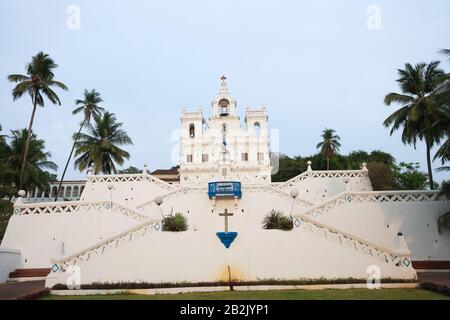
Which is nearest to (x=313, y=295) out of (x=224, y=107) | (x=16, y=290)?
(x=16, y=290)

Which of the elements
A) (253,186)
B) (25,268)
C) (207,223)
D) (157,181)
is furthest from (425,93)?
(25,268)

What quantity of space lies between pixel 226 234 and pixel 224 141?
33.6 meters

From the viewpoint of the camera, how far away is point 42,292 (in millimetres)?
10406

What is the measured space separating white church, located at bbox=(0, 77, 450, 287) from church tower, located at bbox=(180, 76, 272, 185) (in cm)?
1585

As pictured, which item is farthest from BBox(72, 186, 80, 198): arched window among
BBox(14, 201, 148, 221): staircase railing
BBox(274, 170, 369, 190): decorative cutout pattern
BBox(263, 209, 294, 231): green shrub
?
BBox(263, 209, 294, 231): green shrub

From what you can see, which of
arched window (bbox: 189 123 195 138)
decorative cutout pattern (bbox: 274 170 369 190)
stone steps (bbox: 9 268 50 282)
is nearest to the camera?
stone steps (bbox: 9 268 50 282)

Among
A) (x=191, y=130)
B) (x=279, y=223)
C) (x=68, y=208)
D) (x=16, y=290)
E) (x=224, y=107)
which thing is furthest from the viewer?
(x=224, y=107)

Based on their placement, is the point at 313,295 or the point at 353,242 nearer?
the point at 313,295

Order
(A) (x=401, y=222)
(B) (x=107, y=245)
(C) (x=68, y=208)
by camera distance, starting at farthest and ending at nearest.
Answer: (C) (x=68, y=208)
(A) (x=401, y=222)
(B) (x=107, y=245)

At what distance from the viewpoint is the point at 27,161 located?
106 ft

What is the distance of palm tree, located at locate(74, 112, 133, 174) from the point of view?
33.7m

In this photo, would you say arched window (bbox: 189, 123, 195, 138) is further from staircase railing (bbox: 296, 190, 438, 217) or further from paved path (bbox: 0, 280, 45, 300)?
paved path (bbox: 0, 280, 45, 300)

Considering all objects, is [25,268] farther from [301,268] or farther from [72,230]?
[301,268]

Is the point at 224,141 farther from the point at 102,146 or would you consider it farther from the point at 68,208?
the point at 68,208
